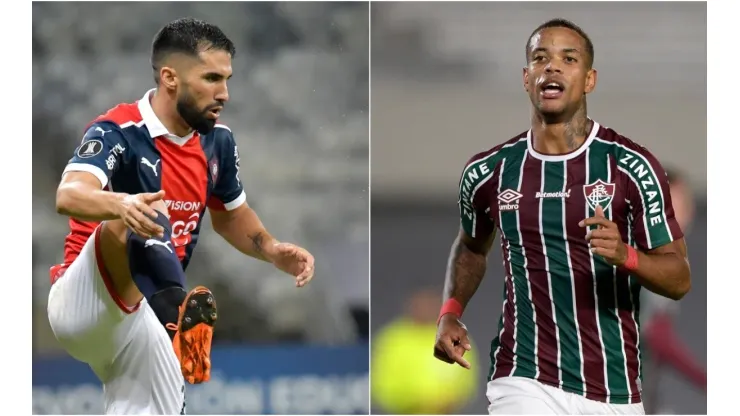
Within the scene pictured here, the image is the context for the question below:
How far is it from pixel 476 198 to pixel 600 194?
48cm

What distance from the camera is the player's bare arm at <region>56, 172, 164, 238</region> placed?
11.2 feet

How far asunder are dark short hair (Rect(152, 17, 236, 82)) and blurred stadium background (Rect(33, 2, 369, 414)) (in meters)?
0.46

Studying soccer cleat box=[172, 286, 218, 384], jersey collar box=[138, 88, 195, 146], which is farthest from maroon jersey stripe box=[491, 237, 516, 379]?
jersey collar box=[138, 88, 195, 146]

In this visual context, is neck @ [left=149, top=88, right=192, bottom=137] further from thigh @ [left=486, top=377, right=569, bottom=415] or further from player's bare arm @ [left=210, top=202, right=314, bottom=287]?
thigh @ [left=486, top=377, right=569, bottom=415]

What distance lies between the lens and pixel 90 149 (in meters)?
4.02

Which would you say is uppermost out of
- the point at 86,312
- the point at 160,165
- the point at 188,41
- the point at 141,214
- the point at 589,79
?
the point at 188,41

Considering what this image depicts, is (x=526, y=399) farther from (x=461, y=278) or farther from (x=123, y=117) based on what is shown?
(x=123, y=117)

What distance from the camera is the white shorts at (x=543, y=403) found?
3.36 m

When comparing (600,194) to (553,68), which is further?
(553,68)

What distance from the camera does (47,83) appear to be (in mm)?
4719

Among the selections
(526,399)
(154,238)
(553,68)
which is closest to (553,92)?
(553,68)

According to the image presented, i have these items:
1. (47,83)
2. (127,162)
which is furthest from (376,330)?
(47,83)

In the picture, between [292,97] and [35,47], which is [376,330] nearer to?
[292,97]

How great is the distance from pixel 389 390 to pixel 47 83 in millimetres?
2251
